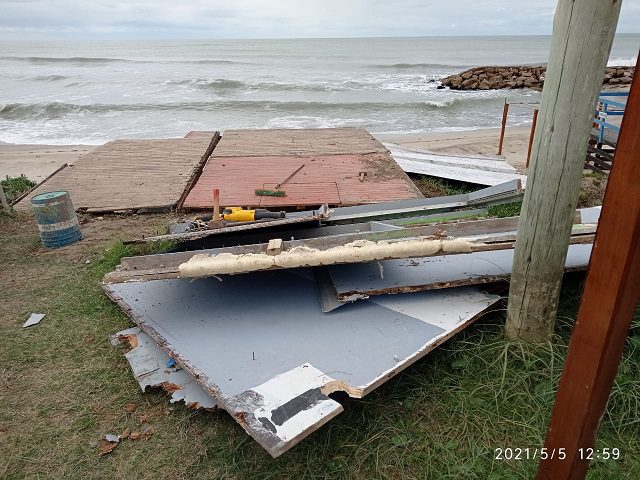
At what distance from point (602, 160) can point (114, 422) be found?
6.52 metres

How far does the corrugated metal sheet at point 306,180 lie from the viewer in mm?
6191

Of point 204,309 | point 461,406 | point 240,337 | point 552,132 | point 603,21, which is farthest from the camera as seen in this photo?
point 204,309

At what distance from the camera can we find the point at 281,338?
2.96 metres

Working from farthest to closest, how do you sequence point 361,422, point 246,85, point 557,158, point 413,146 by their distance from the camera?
point 246,85, point 413,146, point 361,422, point 557,158

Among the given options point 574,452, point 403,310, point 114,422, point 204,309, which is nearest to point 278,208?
point 204,309

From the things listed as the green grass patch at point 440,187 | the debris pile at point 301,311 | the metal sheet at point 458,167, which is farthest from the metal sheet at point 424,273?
the metal sheet at point 458,167

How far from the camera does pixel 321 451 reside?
2.49 metres

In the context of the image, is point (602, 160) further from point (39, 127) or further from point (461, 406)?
point (39, 127)

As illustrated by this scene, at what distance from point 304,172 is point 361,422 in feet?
16.7

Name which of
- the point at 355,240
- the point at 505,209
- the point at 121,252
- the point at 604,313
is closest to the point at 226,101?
the point at 121,252

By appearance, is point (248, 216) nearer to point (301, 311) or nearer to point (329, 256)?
point (301, 311)

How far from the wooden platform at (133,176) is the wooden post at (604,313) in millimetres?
5805

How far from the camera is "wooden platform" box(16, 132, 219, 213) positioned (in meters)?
6.64

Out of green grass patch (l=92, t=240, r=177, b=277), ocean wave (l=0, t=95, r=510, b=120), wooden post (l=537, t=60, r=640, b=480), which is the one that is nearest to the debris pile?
green grass patch (l=92, t=240, r=177, b=277)
